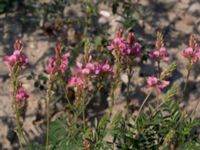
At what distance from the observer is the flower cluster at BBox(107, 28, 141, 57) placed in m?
3.24

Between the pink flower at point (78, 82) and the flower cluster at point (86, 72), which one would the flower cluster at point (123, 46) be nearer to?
the flower cluster at point (86, 72)

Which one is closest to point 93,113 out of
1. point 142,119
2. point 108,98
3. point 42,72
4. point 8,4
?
point 108,98

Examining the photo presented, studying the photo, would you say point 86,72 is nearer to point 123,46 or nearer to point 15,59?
point 123,46

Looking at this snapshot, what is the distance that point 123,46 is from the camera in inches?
129

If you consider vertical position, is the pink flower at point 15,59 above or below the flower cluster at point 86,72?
above

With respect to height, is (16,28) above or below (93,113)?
above

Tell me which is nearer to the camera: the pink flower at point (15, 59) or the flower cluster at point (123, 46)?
the pink flower at point (15, 59)

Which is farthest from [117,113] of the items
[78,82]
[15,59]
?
[15,59]

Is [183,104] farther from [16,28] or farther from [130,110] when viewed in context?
[16,28]

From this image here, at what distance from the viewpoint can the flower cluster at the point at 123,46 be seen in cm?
324

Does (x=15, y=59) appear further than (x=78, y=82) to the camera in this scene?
No

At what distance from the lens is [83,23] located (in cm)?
506

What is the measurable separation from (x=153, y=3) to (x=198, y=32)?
61 centimetres

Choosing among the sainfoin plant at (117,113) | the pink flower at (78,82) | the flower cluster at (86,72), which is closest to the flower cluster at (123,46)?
the sainfoin plant at (117,113)
